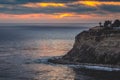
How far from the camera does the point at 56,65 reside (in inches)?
5123

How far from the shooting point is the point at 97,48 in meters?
131

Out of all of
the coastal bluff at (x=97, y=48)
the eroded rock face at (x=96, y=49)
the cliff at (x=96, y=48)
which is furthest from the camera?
the coastal bluff at (x=97, y=48)

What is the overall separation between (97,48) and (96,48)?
0.33m

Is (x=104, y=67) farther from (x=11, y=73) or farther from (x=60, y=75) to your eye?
(x=11, y=73)

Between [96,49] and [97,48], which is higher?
[97,48]

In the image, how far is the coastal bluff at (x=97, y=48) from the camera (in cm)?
12662

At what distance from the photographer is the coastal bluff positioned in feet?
415

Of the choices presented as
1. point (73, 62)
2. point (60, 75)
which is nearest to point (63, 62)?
point (73, 62)

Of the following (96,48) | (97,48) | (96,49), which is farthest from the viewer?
(96,48)

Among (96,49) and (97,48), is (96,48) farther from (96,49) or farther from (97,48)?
(96,49)

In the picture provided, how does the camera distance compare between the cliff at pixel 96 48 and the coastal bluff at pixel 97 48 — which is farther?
the coastal bluff at pixel 97 48

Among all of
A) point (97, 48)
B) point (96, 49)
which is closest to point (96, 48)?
point (97, 48)

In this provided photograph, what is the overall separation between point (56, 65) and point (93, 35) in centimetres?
1803

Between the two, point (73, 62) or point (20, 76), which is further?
point (73, 62)
